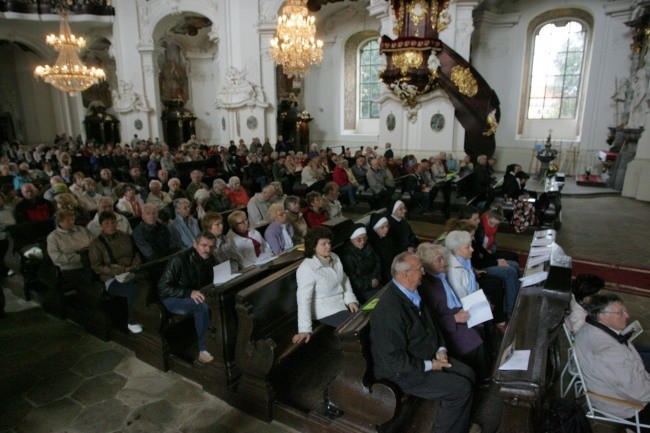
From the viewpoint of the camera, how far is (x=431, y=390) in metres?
2.40

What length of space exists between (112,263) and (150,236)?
1.51 ft

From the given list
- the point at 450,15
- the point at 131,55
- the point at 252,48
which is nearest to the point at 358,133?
the point at 252,48

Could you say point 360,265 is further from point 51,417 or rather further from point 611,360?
point 51,417

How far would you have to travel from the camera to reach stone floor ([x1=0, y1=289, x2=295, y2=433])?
117 inches

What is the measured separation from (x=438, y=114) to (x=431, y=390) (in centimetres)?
→ 1078

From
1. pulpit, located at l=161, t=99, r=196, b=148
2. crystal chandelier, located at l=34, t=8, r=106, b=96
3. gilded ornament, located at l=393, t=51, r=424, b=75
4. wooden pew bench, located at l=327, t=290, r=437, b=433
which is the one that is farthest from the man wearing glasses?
pulpit, located at l=161, t=99, r=196, b=148

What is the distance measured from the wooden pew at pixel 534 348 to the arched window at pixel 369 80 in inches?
634

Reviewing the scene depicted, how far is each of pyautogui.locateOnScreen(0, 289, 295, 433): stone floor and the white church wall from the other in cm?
1436

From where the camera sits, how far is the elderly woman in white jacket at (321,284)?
125 inches

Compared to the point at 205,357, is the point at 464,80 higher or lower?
higher

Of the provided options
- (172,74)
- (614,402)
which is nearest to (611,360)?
(614,402)

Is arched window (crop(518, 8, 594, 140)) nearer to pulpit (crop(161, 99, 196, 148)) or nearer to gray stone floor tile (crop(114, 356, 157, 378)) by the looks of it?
pulpit (crop(161, 99, 196, 148))

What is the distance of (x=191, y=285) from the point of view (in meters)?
3.50

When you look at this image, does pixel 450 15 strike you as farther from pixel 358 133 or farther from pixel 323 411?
pixel 323 411
